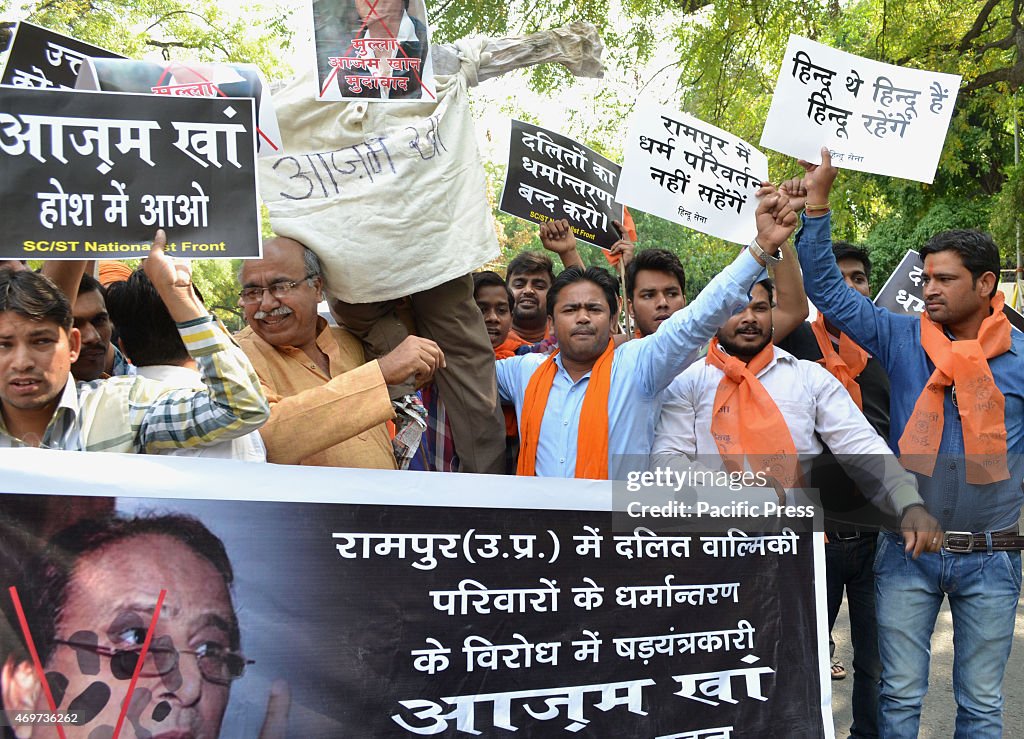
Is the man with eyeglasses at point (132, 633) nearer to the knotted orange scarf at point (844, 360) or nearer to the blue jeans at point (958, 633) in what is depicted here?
the blue jeans at point (958, 633)

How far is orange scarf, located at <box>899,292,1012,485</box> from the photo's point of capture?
3219mm

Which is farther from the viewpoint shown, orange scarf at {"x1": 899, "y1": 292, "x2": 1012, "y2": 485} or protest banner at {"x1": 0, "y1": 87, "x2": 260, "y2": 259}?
orange scarf at {"x1": 899, "y1": 292, "x2": 1012, "y2": 485}

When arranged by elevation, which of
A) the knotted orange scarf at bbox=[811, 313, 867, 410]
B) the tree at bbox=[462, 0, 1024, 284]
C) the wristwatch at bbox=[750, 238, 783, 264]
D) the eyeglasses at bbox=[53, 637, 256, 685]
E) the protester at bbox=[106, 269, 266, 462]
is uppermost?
the tree at bbox=[462, 0, 1024, 284]

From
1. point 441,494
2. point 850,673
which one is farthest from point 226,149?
point 850,673

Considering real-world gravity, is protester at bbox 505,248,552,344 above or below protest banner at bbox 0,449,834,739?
above

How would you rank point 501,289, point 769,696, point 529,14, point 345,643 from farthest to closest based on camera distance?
point 529,14, point 501,289, point 769,696, point 345,643

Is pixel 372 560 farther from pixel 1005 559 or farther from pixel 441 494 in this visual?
pixel 1005 559

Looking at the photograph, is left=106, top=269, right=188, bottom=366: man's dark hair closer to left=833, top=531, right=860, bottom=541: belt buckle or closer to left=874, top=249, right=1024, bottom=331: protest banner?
left=833, top=531, right=860, bottom=541: belt buckle

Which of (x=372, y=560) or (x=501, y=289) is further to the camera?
(x=501, y=289)

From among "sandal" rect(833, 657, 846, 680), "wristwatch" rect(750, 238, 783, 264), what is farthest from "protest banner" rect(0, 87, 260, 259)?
"sandal" rect(833, 657, 846, 680)

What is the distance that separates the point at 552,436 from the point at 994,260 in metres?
1.61

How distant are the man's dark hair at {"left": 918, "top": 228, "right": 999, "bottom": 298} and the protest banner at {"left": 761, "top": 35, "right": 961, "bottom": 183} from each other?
0.37 metres

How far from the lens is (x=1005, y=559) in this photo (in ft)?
10.6

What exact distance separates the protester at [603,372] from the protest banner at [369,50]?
93 cm
